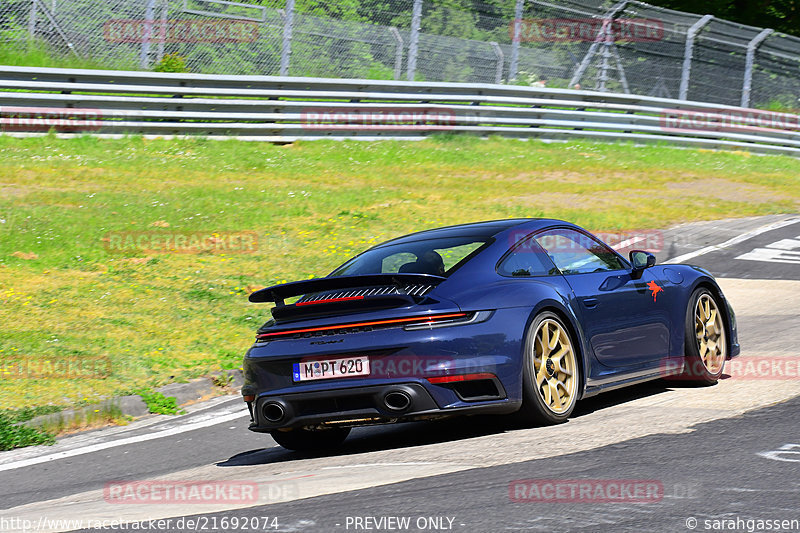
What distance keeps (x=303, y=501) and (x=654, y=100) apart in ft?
Result: 64.9

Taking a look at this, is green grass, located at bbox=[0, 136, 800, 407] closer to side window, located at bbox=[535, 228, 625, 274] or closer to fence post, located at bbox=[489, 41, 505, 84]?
fence post, located at bbox=[489, 41, 505, 84]

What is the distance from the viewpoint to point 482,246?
6.09 meters

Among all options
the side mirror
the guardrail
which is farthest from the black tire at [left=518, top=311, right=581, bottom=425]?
the guardrail

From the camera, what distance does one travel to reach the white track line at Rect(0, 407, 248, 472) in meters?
6.51

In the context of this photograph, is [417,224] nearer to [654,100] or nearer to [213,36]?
[213,36]

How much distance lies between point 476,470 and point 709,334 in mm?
3236

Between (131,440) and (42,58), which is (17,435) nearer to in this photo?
(131,440)

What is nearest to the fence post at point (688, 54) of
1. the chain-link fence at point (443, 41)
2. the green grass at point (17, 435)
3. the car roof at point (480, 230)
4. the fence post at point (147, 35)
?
the chain-link fence at point (443, 41)

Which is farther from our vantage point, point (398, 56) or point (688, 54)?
point (688, 54)

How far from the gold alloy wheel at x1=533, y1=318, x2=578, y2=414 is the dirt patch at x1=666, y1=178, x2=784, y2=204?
43.2 ft

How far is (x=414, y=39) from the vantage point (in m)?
19.7

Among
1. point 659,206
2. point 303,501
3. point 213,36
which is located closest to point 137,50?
point 213,36

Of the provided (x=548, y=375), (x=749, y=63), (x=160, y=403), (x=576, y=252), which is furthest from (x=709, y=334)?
(x=749, y=63)

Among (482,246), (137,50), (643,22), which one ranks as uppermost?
(643,22)
